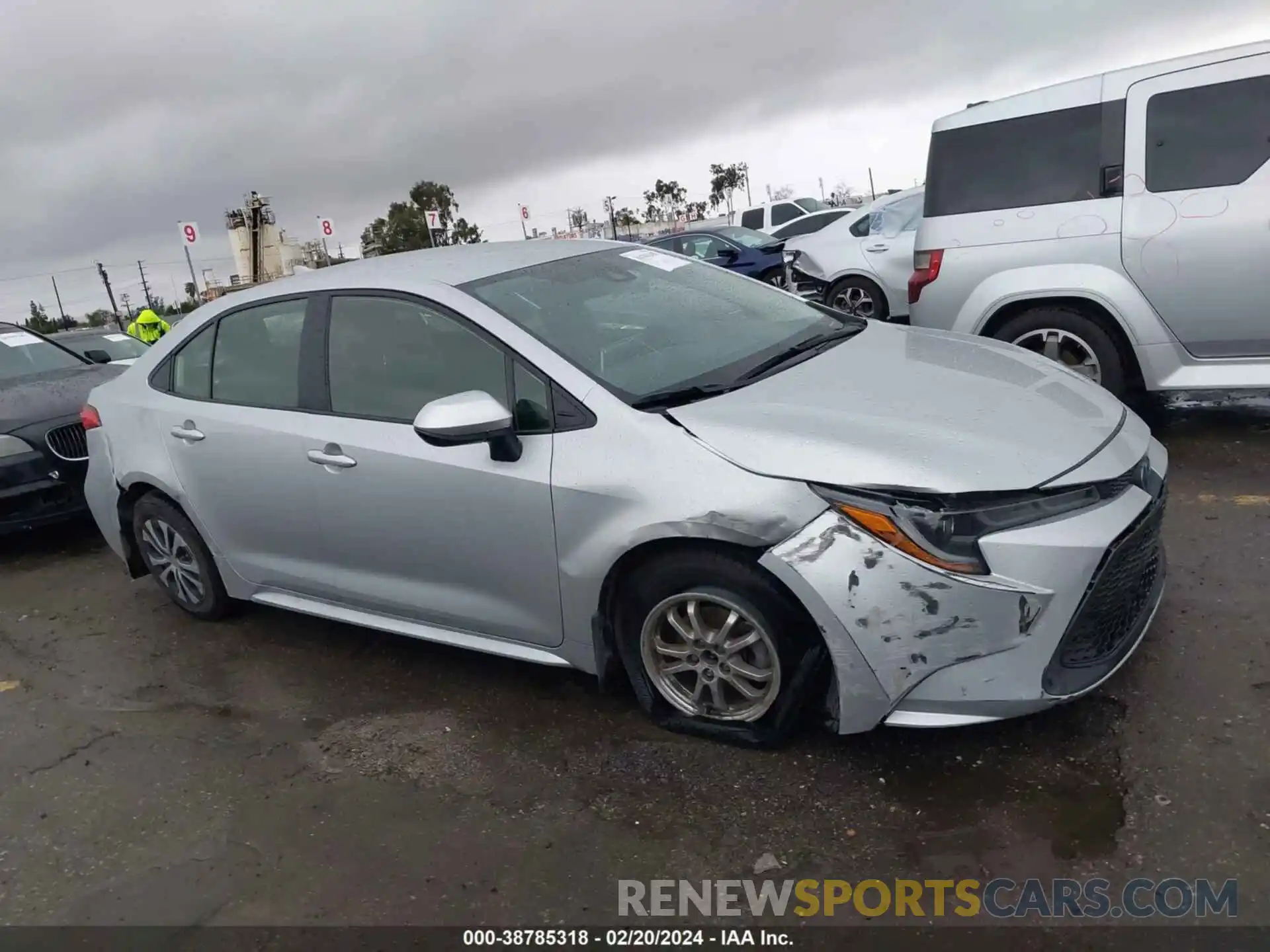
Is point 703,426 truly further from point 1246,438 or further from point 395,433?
point 1246,438

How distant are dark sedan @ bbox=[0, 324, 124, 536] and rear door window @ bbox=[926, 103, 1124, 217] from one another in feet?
18.1

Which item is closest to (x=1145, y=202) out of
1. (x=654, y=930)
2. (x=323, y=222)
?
(x=654, y=930)

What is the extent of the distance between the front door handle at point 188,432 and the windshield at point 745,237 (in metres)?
12.9

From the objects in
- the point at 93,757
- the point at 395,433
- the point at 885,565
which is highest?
the point at 395,433

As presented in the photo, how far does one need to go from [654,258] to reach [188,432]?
2169 mm

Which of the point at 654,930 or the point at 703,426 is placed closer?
the point at 654,930

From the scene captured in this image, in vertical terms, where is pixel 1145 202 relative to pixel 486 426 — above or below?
above

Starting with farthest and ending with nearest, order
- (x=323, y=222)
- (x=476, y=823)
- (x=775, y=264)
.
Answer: (x=323, y=222) < (x=775, y=264) < (x=476, y=823)

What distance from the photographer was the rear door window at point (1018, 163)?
5.57m

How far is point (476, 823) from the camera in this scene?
3.01 meters

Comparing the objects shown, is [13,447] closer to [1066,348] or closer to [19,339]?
[19,339]

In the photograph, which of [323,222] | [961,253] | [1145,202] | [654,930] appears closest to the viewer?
[654,930]

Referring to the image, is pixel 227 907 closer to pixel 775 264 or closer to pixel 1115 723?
pixel 1115 723

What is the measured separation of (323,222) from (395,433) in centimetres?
2817
